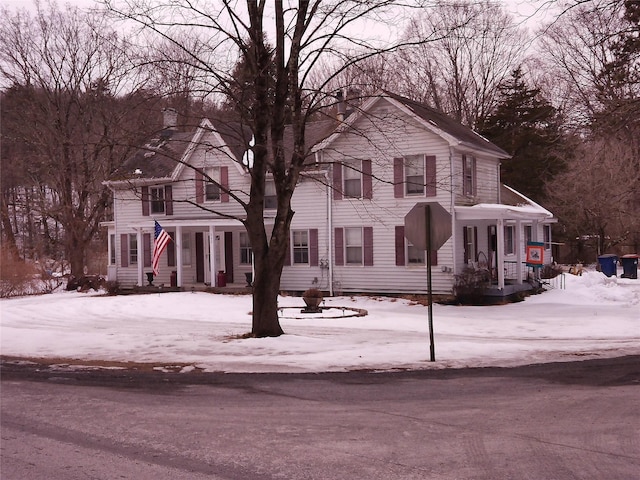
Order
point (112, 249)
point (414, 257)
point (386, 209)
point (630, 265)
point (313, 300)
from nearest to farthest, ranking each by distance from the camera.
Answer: point (313, 300) < point (414, 257) < point (386, 209) < point (630, 265) < point (112, 249)

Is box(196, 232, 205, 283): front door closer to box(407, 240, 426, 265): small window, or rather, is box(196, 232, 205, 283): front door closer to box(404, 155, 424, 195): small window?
box(407, 240, 426, 265): small window

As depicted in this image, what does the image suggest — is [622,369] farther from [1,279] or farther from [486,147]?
[1,279]

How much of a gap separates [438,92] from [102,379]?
3810 centimetres

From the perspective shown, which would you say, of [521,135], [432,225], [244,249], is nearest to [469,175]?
[244,249]

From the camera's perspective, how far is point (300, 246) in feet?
91.8

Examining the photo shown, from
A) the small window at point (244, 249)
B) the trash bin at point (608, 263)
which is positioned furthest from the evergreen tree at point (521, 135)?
the small window at point (244, 249)

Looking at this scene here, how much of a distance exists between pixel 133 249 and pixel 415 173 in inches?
570

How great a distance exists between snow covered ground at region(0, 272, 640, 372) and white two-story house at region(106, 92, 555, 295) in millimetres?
1787

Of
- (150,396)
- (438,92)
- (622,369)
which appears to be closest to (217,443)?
(150,396)

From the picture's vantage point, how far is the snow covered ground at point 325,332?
11.9 metres

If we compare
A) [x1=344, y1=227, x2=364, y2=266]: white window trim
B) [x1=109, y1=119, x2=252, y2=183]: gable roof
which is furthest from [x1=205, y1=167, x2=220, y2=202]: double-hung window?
[x1=344, y1=227, x2=364, y2=266]: white window trim

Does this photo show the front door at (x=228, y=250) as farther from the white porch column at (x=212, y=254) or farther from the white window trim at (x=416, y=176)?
the white window trim at (x=416, y=176)

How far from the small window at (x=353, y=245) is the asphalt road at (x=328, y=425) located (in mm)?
16301

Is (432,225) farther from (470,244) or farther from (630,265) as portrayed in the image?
(630,265)
